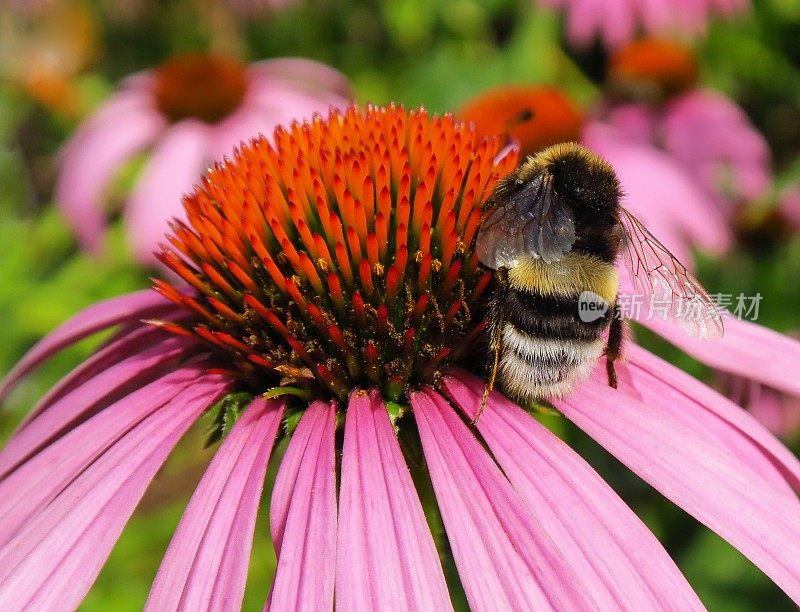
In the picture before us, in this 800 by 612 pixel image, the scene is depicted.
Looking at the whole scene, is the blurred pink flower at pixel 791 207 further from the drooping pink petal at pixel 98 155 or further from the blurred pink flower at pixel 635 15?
the drooping pink petal at pixel 98 155

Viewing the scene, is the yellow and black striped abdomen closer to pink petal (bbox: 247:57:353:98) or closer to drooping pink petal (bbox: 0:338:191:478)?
drooping pink petal (bbox: 0:338:191:478)

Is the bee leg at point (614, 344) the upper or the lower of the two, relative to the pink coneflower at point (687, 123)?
lower

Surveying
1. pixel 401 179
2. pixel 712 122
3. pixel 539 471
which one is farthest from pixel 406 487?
pixel 712 122

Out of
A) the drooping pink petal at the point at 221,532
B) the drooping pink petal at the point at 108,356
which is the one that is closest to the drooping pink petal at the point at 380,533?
the drooping pink petal at the point at 221,532

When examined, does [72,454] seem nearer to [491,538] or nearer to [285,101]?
[491,538]

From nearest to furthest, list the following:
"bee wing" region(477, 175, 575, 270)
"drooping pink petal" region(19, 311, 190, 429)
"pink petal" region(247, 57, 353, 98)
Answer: "bee wing" region(477, 175, 575, 270) → "drooping pink petal" region(19, 311, 190, 429) → "pink petal" region(247, 57, 353, 98)

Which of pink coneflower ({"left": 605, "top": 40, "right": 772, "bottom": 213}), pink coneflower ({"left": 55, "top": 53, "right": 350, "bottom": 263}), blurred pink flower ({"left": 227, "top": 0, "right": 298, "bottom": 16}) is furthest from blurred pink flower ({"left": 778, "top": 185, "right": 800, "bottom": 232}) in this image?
blurred pink flower ({"left": 227, "top": 0, "right": 298, "bottom": 16})
